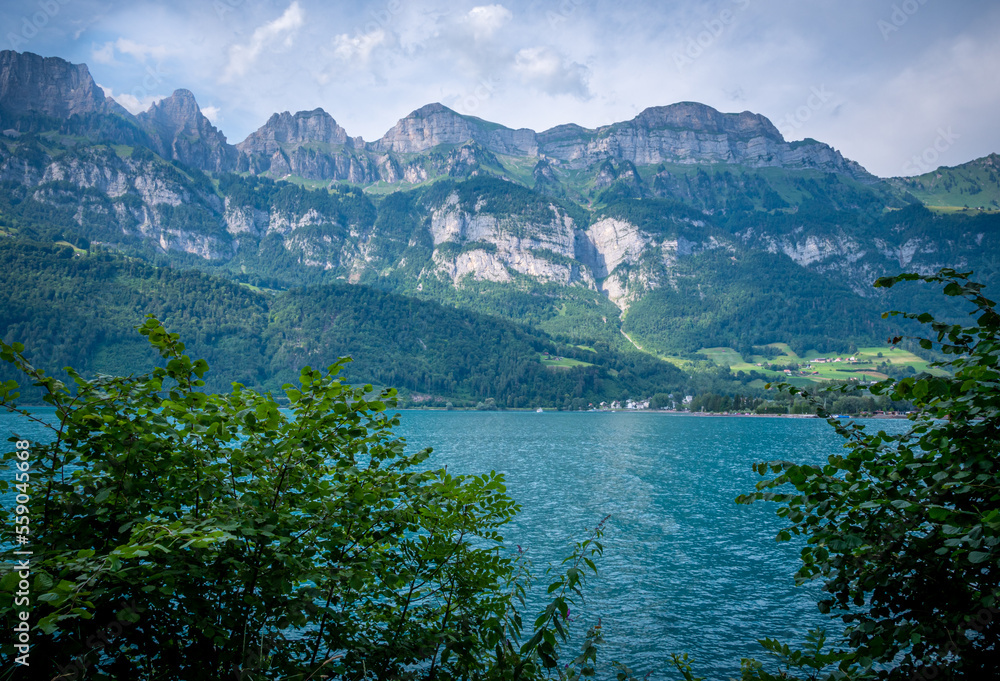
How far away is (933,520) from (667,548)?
1340 inches

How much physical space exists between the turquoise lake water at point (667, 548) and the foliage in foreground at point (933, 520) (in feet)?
51.4

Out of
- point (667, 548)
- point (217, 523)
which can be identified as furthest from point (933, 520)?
point (667, 548)

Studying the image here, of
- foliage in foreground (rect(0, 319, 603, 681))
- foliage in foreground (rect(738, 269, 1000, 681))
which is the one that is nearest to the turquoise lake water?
foliage in foreground (rect(0, 319, 603, 681))

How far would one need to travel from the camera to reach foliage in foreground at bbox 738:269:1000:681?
12.3 ft

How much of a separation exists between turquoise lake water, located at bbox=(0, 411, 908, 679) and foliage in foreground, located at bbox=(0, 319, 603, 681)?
15403mm

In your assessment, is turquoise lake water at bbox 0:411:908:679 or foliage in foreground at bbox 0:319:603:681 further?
turquoise lake water at bbox 0:411:908:679

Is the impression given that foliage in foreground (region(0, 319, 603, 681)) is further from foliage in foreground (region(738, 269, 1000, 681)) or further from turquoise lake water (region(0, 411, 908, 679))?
turquoise lake water (region(0, 411, 908, 679))

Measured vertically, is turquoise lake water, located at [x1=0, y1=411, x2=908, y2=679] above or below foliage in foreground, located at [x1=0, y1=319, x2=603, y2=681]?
below

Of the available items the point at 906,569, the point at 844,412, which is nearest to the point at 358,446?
the point at 906,569

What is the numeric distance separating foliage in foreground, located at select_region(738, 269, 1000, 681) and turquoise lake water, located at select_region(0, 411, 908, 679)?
15660 millimetres

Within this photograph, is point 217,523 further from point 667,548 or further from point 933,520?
point 667,548

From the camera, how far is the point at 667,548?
3409cm

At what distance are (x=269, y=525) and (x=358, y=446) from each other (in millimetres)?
1482

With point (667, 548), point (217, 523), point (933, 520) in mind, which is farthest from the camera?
point (667, 548)
